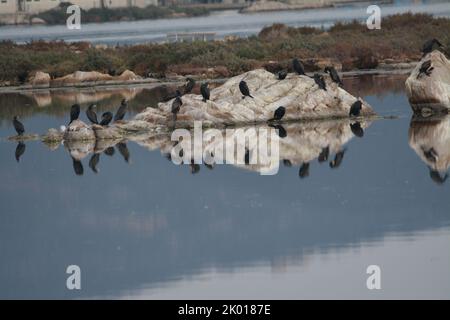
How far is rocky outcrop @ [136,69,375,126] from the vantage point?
31.9 meters

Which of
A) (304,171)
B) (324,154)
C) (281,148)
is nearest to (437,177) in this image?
(304,171)

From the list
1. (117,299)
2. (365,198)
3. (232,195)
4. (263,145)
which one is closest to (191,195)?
(232,195)

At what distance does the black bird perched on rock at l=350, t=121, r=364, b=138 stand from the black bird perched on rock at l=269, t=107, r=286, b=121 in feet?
5.02

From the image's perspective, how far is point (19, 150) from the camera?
3119 cm

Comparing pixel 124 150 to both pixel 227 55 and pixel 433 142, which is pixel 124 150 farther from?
pixel 227 55

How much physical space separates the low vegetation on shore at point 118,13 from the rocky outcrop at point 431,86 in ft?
297

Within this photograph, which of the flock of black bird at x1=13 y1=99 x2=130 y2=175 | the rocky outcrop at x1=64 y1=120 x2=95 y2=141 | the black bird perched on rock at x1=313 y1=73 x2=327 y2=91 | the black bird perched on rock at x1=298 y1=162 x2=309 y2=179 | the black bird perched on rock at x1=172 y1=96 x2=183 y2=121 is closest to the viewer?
the black bird perched on rock at x1=298 y1=162 x2=309 y2=179

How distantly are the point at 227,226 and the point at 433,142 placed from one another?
8.61 metres

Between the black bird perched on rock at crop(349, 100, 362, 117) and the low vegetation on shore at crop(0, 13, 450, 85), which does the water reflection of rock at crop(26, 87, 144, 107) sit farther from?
the black bird perched on rock at crop(349, 100, 362, 117)

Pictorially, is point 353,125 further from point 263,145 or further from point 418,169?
point 418,169

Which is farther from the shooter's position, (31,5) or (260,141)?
(31,5)

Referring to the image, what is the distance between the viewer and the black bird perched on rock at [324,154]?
2716 centimetres

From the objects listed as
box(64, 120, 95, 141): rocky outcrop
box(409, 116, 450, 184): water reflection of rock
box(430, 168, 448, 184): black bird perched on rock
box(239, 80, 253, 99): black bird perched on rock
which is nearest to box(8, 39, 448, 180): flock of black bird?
box(239, 80, 253, 99): black bird perched on rock
